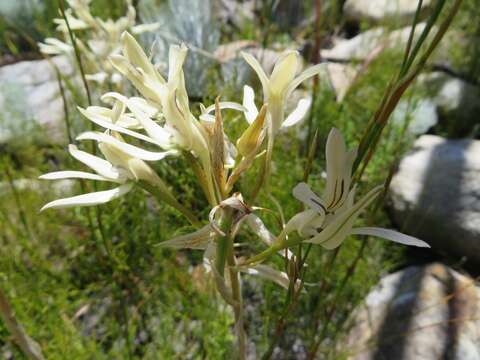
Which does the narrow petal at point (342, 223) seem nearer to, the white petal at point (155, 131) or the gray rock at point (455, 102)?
the white petal at point (155, 131)

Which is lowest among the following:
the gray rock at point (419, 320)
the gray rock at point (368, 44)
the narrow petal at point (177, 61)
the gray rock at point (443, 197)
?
the gray rock at point (419, 320)

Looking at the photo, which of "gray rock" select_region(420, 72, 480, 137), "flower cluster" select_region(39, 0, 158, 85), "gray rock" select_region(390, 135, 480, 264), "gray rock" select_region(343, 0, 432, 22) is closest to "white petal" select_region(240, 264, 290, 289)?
"flower cluster" select_region(39, 0, 158, 85)

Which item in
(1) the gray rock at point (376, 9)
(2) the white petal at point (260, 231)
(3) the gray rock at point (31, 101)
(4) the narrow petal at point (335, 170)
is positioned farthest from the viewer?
(1) the gray rock at point (376, 9)

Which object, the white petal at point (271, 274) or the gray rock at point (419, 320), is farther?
the gray rock at point (419, 320)

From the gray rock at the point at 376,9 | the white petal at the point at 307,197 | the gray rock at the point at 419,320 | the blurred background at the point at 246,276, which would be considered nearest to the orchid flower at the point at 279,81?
the white petal at the point at 307,197

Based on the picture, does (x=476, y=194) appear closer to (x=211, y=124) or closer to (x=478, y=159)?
(x=478, y=159)

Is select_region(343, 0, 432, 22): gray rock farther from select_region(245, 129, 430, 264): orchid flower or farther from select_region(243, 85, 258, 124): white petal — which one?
select_region(245, 129, 430, 264): orchid flower

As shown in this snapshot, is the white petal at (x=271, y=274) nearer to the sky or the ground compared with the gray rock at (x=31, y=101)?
nearer to the sky
